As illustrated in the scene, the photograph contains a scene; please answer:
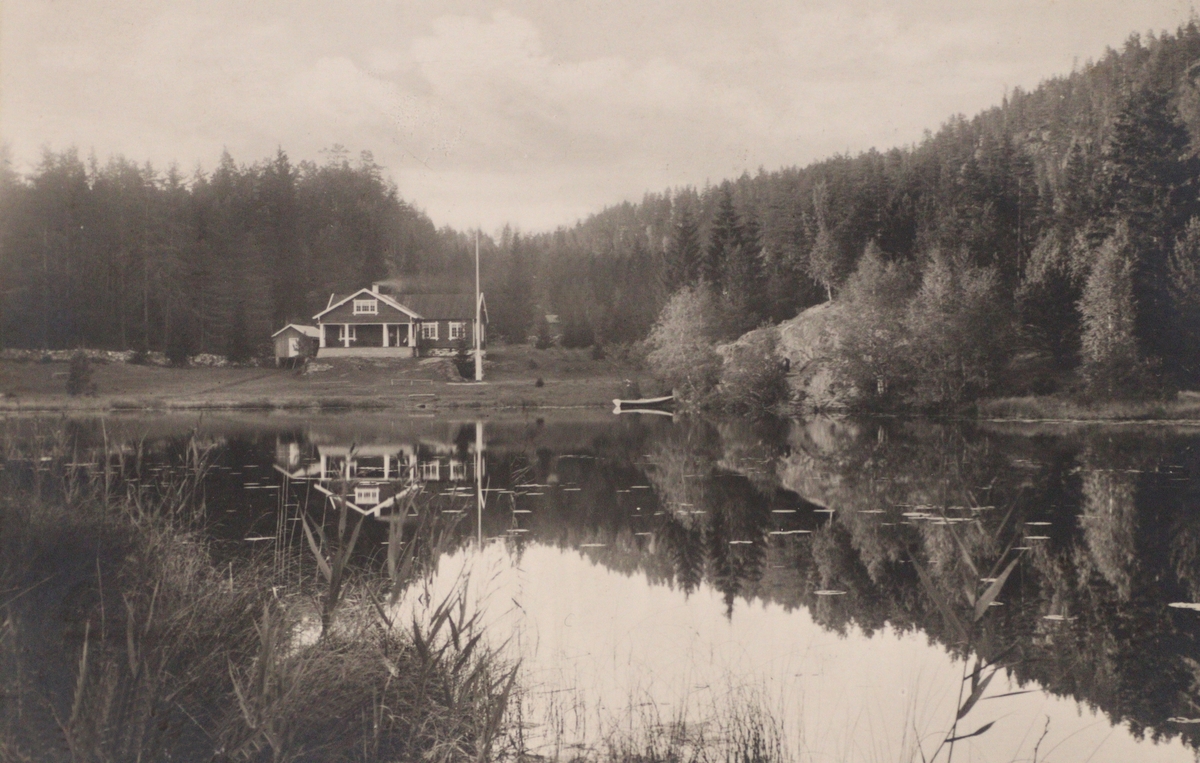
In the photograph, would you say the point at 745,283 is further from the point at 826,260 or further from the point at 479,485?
the point at 479,485

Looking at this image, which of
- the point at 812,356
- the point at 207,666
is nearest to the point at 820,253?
the point at 812,356

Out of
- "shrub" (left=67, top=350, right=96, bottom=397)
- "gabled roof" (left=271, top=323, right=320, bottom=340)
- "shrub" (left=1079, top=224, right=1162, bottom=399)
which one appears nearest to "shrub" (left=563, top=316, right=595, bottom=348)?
"gabled roof" (left=271, top=323, right=320, bottom=340)

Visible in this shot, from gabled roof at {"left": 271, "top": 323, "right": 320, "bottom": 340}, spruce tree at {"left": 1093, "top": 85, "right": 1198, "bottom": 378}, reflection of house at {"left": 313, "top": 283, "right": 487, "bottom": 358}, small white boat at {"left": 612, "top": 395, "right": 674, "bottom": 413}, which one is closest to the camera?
spruce tree at {"left": 1093, "top": 85, "right": 1198, "bottom": 378}

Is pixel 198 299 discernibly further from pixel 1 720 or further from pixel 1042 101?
pixel 1042 101

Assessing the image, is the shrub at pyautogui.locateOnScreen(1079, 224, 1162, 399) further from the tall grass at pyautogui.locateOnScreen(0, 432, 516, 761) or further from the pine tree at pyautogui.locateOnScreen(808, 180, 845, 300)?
the tall grass at pyautogui.locateOnScreen(0, 432, 516, 761)

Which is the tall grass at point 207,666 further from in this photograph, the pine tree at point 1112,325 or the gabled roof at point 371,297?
the gabled roof at point 371,297
